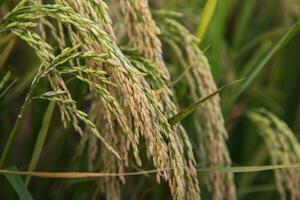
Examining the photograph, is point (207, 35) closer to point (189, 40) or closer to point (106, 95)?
point (189, 40)

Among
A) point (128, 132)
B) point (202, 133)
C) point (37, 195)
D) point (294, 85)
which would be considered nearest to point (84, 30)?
point (128, 132)

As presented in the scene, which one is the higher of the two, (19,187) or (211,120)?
(211,120)

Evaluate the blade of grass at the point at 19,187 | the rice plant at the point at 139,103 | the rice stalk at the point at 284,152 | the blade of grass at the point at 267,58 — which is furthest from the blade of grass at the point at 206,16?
the blade of grass at the point at 19,187

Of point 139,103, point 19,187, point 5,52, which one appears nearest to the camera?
point 139,103

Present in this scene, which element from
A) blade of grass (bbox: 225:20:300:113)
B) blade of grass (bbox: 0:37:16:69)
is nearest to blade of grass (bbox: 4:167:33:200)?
blade of grass (bbox: 0:37:16:69)

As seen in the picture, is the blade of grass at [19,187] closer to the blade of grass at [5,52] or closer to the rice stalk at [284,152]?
the blade of grass at [5,52]

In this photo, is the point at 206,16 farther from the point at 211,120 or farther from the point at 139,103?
the point at 139,103

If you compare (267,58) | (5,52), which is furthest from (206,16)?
(5,52)
